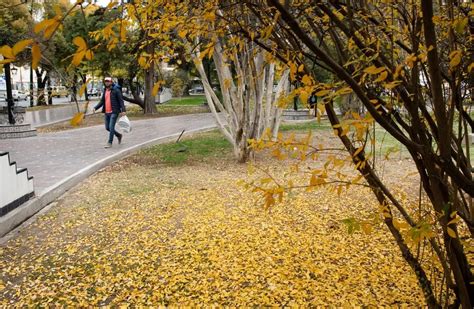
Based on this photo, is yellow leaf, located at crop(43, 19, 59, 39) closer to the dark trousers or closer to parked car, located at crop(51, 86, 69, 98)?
parked car, located at crop(51, 86, 69, 98)

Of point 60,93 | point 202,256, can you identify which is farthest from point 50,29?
point 202,256

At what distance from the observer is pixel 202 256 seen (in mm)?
4172

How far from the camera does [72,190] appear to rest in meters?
6.99

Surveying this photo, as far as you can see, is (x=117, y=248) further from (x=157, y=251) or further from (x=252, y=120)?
(x=252, y=120)

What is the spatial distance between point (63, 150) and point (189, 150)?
313cm

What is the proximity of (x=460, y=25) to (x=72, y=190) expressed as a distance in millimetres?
6583

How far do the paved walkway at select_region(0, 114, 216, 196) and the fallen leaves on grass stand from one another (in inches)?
65.5

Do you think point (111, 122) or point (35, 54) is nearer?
point (35, 54)

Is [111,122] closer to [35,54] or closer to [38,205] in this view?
[38,205]

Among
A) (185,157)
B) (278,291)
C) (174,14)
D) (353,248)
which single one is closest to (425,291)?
(278,291)

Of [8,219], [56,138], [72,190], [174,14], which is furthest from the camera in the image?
[56,138]

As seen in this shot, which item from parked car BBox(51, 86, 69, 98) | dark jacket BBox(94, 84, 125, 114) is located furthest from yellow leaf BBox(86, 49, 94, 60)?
dark jacket BBox(94, 84, 125, 114)

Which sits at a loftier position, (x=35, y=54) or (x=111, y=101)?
(x=35, y=54)

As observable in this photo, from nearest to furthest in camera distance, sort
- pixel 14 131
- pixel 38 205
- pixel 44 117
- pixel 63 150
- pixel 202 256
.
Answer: pixel 202 256, pixel 38 205, pixel 63 150, pixel 14 131, pixel 44 117
